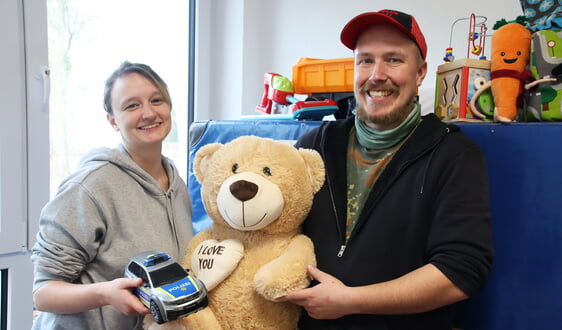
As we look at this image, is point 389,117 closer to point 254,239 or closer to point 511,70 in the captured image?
point 511,70

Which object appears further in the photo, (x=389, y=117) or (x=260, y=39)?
(x=260, y=39)

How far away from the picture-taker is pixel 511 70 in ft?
3.10

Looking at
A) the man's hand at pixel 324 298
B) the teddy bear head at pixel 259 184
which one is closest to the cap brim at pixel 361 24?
the teddy bear head at pixel 259 184

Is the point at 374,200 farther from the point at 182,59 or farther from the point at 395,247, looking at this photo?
the point at 182,59

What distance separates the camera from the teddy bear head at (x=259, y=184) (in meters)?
0.80

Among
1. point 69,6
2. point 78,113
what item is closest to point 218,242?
point 78,113

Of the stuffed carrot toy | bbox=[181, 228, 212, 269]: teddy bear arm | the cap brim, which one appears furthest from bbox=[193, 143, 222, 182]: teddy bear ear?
the stuffed carrot toy

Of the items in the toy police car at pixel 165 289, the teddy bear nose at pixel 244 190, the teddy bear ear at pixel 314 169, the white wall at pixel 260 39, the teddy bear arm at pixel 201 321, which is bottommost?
the teddy bear arm at pixel 201 321

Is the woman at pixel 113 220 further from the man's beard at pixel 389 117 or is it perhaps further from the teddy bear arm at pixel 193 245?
the man's beard at pixel 389 117

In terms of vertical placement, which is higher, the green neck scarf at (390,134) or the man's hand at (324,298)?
the green neck scarf at (390,134)

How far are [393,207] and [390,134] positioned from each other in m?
0.19

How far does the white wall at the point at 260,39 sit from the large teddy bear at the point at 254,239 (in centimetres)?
115

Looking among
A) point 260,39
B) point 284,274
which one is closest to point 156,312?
point 284,274

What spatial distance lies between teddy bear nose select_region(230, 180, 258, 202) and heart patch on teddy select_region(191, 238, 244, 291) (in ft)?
0.43
